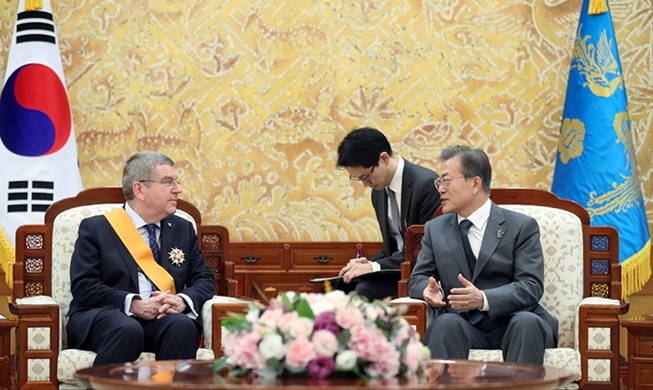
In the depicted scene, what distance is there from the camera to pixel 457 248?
169 inches

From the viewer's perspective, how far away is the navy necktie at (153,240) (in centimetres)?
449

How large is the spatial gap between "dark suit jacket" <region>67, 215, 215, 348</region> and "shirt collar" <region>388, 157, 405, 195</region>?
3.12ft

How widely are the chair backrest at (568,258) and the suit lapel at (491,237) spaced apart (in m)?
0.28

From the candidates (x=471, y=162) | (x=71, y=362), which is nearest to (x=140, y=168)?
(x=71, y=362)

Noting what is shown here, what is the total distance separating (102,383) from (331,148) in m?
3.30

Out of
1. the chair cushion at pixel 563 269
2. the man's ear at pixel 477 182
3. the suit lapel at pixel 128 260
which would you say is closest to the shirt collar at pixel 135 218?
the suit lapel at pixel 128 260

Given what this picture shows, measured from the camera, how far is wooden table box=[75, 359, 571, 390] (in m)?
2.70

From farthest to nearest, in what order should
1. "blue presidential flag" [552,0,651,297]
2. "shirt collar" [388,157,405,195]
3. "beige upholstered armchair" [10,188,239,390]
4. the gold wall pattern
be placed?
1. the gold wall pattern
2. "blue presidential flag" [552,0,651,297]
3. "shirt collar" [388,157,405,195]
4. "beige upholstered armchair" [10,188,239,390]

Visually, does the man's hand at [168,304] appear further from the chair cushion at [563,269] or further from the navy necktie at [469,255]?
the chair cushion at [563,269]

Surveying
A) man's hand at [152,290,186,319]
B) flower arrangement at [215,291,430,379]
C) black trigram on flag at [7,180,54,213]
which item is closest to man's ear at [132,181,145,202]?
man's hand at [152,290,186,319]

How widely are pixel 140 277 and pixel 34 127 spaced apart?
1.51 m

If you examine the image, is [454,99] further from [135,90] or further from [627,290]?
[135,90]

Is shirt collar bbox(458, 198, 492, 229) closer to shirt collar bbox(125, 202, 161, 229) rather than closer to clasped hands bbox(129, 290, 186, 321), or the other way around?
clasped hands bbox(129, 290, 186, 321)

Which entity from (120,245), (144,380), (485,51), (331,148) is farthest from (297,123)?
(144,380)
